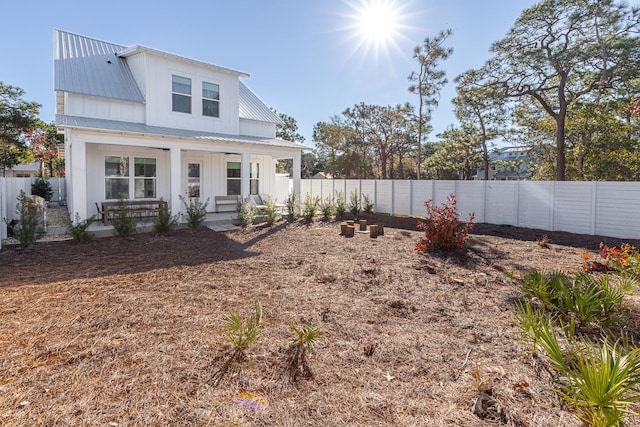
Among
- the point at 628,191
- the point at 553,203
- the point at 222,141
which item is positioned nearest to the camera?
the point at 628,191

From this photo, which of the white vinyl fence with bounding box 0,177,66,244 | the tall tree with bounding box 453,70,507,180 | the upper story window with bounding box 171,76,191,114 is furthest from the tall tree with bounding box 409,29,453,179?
the white vinyl fence with bounding box 0,177,66,244

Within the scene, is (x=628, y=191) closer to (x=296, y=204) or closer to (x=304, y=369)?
(x=296, y=204)

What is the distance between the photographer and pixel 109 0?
10.4 m

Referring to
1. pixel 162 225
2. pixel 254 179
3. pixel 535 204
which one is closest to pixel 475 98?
pixel 535 204

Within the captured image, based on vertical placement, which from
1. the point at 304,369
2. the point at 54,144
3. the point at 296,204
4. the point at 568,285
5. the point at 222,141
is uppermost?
the point at 54,144

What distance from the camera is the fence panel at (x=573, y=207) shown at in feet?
34.3

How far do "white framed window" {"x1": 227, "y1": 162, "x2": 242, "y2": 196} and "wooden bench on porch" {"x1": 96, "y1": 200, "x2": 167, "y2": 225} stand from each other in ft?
11.6

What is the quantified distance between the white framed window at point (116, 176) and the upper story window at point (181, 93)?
277 cm

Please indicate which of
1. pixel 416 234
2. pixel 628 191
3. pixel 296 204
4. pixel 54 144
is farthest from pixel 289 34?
pixel 54 144

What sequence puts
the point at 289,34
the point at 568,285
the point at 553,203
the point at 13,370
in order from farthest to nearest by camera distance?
the point at 289,34
the point at 553,203
the point at 568,285
the point at 13,370

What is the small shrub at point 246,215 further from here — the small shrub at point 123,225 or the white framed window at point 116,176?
the white framed window at point 116,176

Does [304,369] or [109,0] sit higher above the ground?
[109,0]

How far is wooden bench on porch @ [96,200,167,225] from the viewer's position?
1075 centimetres

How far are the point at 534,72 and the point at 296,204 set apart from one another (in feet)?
42.2
